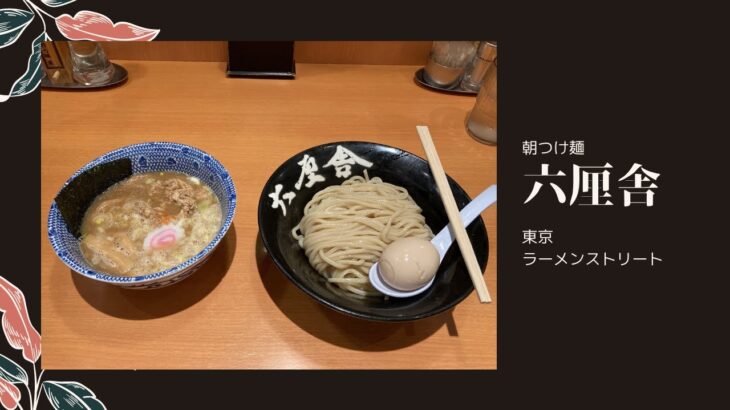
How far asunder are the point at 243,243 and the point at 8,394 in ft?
2.24

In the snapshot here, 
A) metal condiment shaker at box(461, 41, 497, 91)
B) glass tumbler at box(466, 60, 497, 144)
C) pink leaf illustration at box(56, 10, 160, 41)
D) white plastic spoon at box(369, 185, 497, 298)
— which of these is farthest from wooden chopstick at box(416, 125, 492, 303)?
pink leaf illustration at box(56, 10, 160, 41)

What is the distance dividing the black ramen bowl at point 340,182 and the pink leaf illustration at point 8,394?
67cm

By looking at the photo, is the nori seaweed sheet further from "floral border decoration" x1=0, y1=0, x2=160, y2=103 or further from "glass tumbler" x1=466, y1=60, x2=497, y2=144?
"glass tumbler" x1=466, y1=60, x2=497, y2=144

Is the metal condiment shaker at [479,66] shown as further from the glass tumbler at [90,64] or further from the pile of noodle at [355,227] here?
the glass tumbler at [90,64]

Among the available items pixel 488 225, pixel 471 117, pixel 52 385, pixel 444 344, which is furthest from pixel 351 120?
pixel 52 385

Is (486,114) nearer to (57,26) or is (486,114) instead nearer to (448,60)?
(448,60)

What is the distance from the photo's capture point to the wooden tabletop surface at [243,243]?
1.22 metres

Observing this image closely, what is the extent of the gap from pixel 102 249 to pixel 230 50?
115 centimetres

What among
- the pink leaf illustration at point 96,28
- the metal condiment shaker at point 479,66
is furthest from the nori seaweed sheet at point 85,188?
the metal condiment shaker at point 479,66

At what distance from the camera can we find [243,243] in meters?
1.43

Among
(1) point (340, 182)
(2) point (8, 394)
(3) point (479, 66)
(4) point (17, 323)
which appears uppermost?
(3) point (479, 66)

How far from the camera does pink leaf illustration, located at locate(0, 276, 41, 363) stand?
1.05 metres

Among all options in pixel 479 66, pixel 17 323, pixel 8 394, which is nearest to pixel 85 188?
pixel 17 323

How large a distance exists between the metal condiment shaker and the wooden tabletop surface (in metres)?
0.10
